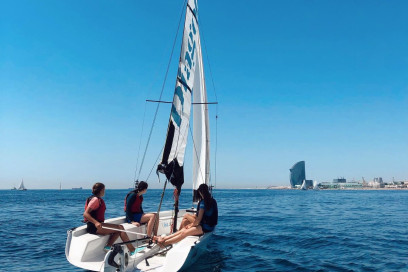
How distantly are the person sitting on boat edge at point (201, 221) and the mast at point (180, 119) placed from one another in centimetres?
141

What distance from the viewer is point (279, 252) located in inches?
437

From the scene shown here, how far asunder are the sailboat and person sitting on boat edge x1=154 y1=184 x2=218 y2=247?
223mm

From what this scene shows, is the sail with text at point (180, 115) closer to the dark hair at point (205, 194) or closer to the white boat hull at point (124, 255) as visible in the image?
the dark hair at point (205, 194)

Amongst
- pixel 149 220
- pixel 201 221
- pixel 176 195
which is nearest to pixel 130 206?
pixel 149 220

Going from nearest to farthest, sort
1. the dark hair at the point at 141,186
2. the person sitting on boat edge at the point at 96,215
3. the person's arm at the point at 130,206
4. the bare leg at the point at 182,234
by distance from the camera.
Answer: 1. the person sitting on boat edge at the point at 96,215
2. the bare leg at the point at 182,234
3. the dark hair at the point at 141,186
4. the person's arm at the point at 130,206

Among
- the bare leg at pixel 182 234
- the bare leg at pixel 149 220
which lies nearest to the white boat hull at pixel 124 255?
the bare leg at pixel 182 234

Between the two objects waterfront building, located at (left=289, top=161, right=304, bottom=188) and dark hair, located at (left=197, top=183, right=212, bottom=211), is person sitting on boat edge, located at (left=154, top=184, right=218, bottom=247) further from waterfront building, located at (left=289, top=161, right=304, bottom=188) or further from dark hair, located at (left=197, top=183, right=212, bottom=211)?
waterfront building, located at (left=289, top=161, right=304, bottom=188)

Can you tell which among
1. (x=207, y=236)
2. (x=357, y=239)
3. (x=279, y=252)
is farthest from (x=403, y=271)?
(x=207, y=236)

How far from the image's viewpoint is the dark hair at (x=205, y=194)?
Result: 26.9ft

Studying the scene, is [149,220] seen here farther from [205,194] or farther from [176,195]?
[205,194]

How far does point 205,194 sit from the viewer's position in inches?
324

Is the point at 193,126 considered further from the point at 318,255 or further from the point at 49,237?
the point at 49,237

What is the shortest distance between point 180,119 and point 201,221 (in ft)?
11.1

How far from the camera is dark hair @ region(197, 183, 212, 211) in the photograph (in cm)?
820
